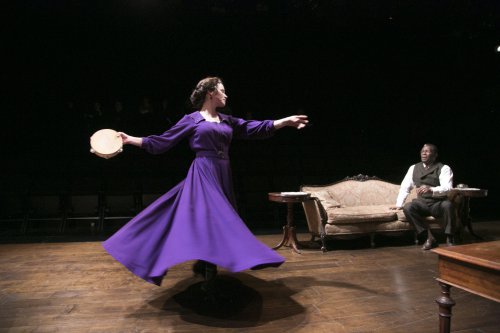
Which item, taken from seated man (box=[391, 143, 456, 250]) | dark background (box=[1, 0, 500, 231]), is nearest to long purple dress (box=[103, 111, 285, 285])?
seated man (box=[391, 143, 456, 250])

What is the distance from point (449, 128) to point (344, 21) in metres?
3.29

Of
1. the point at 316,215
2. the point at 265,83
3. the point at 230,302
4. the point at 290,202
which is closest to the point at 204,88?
the point at 230,302

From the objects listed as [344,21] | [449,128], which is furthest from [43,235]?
[449,128]

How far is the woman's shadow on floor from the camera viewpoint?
81.7 inches

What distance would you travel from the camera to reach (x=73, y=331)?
6.34ft

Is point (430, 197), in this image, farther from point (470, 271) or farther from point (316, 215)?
point (470, 271)

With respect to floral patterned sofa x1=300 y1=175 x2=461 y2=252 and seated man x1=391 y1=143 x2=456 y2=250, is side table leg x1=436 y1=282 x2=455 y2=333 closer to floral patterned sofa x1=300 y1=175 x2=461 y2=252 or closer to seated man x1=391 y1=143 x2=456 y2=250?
floral patterned sofa x1=300 y1=175 x2=461 y2=252

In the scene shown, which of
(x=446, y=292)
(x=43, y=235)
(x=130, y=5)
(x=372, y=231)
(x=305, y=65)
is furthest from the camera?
(x=305, y=65)

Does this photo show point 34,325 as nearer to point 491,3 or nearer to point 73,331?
point 73,331

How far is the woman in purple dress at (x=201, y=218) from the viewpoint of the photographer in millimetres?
1965

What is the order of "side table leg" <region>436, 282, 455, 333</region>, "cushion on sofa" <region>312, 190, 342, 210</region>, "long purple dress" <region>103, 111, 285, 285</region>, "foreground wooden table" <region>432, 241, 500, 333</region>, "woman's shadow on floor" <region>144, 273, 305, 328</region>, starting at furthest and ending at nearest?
"cushion on sofa" <region>312, 190, 342, 210</region> → "woman's shadow on floor" <region>144, 273, 305, 328</region> → "long purple dress" <region>103, 111, 285, 285</region> → "side table leg" <region>436, 282, 455, 333</region> → "foreground wooden table" <region>432, 241, 500, 333</region>

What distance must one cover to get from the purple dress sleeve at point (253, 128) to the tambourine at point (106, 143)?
85cm

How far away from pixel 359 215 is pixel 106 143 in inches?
118

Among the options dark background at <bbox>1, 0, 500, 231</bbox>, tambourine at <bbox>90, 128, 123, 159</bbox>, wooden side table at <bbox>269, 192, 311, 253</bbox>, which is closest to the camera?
tambourine at <bbox>90, 128, 123, 159</bbox>
